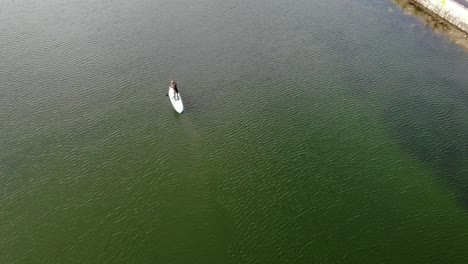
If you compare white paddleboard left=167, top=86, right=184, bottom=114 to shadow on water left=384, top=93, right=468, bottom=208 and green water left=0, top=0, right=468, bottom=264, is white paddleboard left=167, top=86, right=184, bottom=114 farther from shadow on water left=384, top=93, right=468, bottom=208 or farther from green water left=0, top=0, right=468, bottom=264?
shadow on water left=384, top=93, right=468, bottom=208

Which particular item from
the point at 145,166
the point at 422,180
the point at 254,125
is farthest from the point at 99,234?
the point at 422,180

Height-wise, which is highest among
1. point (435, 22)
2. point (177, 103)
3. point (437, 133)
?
point (435, 22)

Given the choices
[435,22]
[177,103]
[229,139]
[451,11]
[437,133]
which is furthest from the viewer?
[435,22]

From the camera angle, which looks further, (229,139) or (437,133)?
(437,133)

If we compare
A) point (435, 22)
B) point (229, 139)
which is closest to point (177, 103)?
point (229, 139)

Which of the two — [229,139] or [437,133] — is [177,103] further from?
[437,133]

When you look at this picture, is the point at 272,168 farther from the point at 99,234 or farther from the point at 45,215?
the point at 45,215
